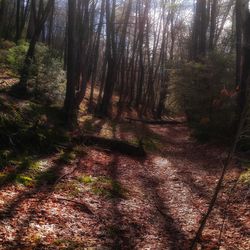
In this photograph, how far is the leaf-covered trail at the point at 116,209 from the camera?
195 inches

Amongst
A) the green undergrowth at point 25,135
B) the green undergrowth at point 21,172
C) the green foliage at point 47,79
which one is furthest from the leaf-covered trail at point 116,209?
the green foliage at point 47,79

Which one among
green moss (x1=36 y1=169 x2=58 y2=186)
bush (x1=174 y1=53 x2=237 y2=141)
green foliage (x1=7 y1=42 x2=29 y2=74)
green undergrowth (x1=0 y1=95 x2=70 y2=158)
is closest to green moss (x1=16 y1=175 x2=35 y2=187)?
green moss (x1=36 y1=169 x2=58 y2=186)

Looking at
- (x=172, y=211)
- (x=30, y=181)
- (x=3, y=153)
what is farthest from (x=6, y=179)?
(x=172, y=211)

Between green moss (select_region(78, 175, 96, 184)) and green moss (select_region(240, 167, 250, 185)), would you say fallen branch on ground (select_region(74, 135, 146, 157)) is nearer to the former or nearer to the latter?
green moss (select_region(78, 175, 96, 184))

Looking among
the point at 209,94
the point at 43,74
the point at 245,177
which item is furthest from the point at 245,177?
the point at 43,74

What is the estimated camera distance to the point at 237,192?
23.8 ft

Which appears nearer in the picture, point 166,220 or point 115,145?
point 166,220

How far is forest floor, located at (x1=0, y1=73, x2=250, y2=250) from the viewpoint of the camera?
197 inches

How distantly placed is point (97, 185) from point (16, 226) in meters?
2.64

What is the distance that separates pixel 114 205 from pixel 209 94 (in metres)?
9.30

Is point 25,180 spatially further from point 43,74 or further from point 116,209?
point 43,74

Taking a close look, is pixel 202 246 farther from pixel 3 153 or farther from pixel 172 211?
pixel 3 153

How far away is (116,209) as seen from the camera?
626 cm

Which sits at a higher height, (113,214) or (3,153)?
(3,153)
